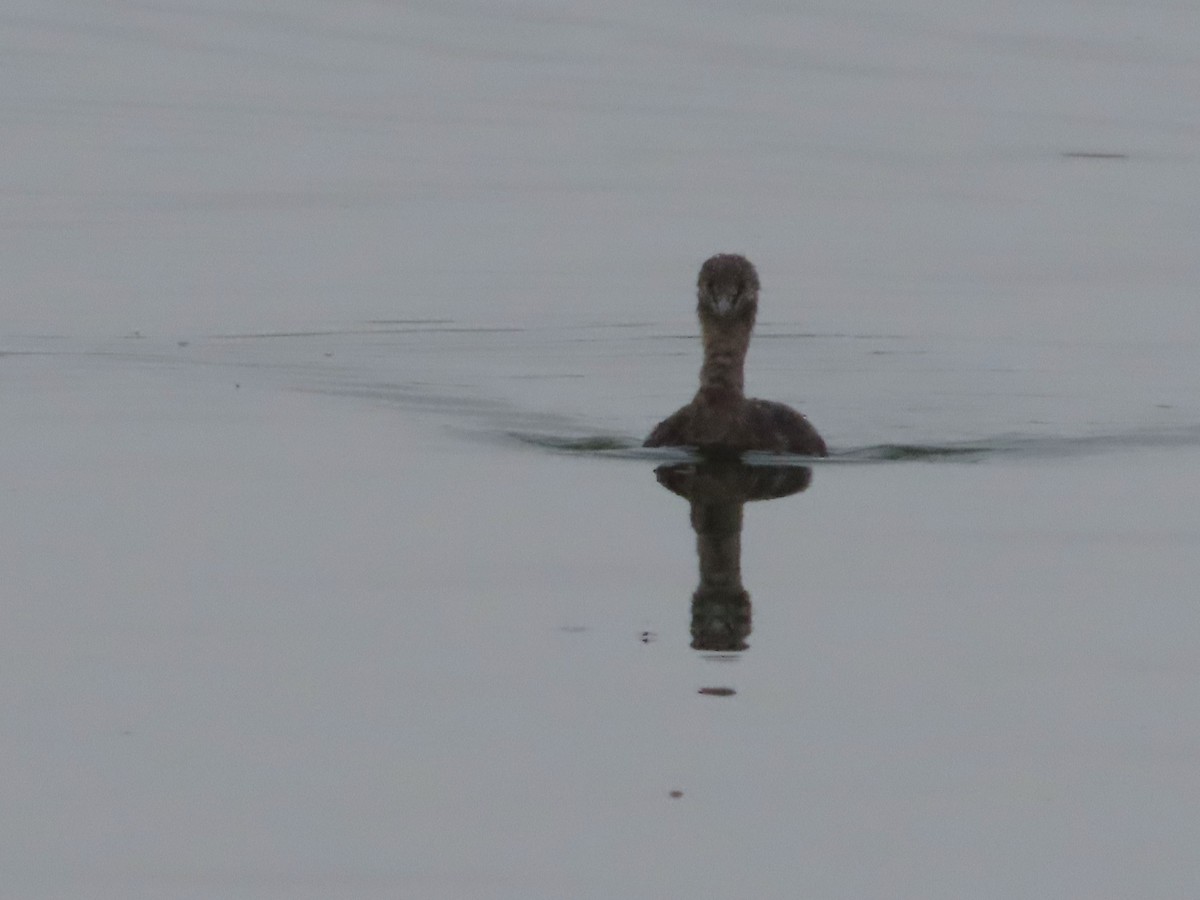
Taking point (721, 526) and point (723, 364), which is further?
point (723, 364)

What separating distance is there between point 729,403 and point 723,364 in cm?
24

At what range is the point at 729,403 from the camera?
61.2 ft

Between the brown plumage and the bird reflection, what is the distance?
0.77ft

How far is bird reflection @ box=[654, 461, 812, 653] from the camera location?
13.6 metres

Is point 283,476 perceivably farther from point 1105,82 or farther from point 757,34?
point 757,34

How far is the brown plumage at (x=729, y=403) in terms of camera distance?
18.5m

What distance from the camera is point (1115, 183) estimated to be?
32.0 metres

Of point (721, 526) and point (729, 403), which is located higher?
point (729, 403)

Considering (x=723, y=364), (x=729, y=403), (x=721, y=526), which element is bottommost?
(x=721, y=526)

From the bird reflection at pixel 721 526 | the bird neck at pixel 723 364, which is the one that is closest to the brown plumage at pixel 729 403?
the bird neck at pixel 723 364

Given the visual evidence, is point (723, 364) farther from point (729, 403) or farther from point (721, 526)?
point (721, 526)

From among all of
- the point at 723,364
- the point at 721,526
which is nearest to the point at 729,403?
the point at 723,364

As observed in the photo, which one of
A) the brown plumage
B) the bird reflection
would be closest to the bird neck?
the brown plumage

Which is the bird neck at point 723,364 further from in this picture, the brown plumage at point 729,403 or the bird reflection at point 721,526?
the bird reflection at point 721,526
